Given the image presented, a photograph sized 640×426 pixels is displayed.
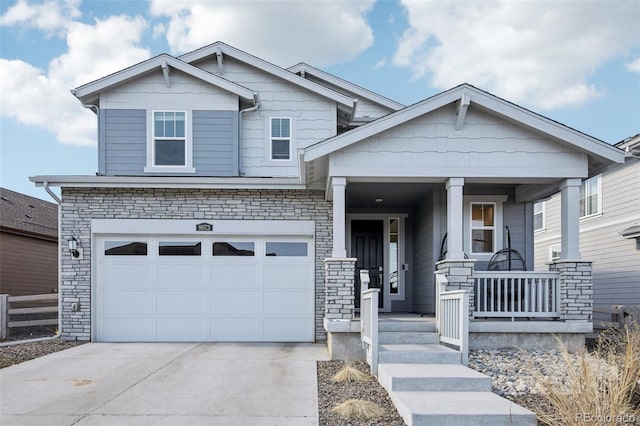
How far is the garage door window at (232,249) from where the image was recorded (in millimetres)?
10266

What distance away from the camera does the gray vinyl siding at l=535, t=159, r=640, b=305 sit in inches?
516

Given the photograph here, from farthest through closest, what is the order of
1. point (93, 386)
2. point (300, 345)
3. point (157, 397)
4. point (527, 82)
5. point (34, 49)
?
point (527, 82) → point (34, 49) → point (300, 345) → point (93, 386) → point (157, 397)

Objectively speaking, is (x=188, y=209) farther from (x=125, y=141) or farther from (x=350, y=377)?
(x=350, y=377)

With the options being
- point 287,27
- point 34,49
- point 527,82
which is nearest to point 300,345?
point 287,27

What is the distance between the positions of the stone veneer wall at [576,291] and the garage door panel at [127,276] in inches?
296

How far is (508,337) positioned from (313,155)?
13.7 ft

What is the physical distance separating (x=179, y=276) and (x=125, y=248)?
1229 millimetres

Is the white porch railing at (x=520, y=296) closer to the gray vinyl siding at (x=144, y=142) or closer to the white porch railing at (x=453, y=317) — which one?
the white porch railing at (x=453, y=317)

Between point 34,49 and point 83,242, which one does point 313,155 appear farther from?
point 34,49

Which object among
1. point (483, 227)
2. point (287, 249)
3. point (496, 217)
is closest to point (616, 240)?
point (496, 217)

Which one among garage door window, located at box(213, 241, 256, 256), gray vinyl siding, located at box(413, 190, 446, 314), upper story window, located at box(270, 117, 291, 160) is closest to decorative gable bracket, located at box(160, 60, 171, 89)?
upper story window, located at box(270, 117, 291, 160)

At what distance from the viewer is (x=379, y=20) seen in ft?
42.0

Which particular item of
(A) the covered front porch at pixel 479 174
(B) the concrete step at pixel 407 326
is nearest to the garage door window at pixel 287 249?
(A) the covered front porch at pixel 479 174

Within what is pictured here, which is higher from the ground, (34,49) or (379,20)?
(379,20)
